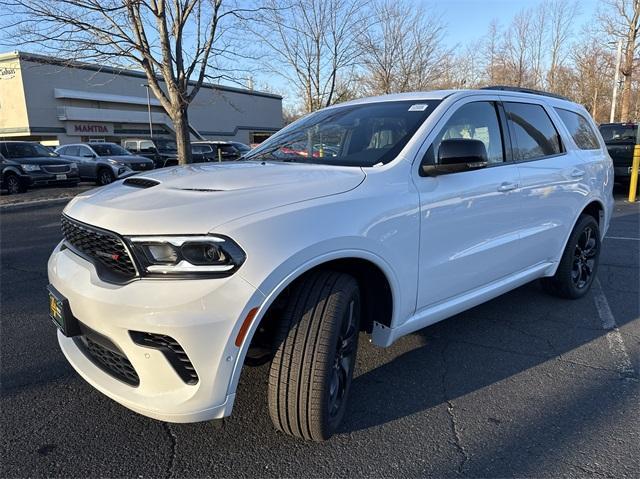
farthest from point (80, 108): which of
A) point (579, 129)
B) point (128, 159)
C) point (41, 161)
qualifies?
point (579, 129)

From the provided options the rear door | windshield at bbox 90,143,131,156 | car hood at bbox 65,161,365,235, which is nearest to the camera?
car hood at bbox 65,161,365,235

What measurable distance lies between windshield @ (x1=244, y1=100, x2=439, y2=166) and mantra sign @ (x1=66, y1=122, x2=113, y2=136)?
37172 millimetres

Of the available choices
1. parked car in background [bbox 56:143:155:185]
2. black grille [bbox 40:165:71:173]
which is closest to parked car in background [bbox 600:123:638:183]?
parked car in background [bbox 56:143:155:185]

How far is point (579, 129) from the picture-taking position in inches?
176

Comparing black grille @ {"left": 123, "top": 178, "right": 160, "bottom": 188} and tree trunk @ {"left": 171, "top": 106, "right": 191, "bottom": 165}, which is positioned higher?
tree trunk @ {"left": 171, "top": 106, "right": 191, "bottom": 165}

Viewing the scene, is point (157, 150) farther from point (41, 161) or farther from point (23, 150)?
point (41, 161)

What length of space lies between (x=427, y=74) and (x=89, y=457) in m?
22.4

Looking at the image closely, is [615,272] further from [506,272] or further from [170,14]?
[170,14]

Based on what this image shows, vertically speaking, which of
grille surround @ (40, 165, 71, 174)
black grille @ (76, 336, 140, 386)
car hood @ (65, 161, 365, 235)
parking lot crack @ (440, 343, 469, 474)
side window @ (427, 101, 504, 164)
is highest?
side window @ (427, 101, 504, 164)

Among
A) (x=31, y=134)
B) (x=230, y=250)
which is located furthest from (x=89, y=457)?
(x=31, y=134)

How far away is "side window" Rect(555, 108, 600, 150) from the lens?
4.26 metres

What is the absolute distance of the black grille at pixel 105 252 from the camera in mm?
1992

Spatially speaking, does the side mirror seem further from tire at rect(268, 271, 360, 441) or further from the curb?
the curb

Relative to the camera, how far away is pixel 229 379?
1.93m
